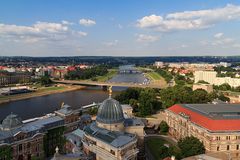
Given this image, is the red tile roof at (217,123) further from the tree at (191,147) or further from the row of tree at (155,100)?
the row of tree at (155,100)

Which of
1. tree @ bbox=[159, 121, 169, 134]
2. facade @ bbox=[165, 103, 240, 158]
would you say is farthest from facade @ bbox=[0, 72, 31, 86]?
facade @ bbox=[165, 103, 240, 158]

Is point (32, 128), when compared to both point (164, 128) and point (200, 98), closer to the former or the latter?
point (164, 128)

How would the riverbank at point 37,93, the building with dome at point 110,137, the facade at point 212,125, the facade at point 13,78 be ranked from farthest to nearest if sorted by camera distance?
the facade at point 13,78 < the riverbank at point 37,93 < the facade at point 212,125 < the building with dome at point 110,137

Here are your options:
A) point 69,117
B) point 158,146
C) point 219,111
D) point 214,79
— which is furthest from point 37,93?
point 214,79

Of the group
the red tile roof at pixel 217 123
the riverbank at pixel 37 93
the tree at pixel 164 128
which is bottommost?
the riverbank at pixel 37 93

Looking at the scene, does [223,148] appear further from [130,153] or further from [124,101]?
[124,101]

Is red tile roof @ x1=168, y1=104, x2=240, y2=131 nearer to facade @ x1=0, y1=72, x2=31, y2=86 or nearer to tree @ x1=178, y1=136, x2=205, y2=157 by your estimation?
tree @ x1=178, y1=136, x2=205, y2=157

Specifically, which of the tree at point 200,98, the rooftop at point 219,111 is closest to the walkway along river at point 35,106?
the tree at point 200,98

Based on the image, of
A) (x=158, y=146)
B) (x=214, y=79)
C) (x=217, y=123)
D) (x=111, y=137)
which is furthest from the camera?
(x=214, y=79)
